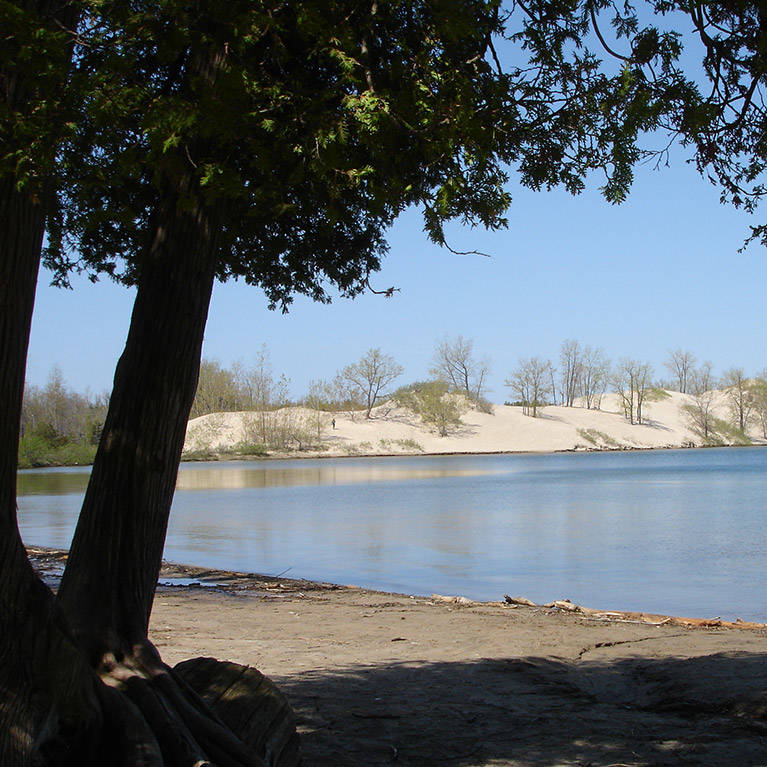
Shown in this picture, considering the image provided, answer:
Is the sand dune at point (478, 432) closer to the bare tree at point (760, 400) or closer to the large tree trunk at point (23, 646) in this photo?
the bare tree at point (760, 400)

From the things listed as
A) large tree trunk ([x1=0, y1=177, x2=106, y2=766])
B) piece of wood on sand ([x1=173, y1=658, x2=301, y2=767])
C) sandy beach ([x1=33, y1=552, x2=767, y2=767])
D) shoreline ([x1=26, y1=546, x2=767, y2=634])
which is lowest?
shoreline ([x1=26, y1=546, x2=767, y2=634])

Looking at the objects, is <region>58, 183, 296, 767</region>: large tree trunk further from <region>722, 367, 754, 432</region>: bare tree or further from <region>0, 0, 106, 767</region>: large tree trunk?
<region>722, 367, 754, 432</region>: bare tree

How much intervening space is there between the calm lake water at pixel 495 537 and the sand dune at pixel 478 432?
133 ft

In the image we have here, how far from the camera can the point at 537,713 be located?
192 inches

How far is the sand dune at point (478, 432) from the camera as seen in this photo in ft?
253

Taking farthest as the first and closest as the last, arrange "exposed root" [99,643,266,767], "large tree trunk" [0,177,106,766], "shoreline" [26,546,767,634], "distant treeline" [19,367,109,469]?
"distant treeline" [19,367,109,469] → "shoreline" [26,546,767,634] → "exposed root" [99,643,266,767] → "large tree trunk" [0,177,106,766]

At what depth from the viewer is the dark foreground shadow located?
4.09m

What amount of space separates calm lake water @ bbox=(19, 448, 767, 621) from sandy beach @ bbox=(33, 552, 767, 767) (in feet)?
10.0

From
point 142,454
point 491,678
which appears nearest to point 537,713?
point 491,678

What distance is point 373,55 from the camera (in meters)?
4.35

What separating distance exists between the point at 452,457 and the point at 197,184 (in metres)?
72.5

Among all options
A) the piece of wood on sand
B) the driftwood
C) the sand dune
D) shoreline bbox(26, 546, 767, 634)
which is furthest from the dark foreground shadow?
the sand dune

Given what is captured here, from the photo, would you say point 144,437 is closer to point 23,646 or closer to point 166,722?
point 23,646

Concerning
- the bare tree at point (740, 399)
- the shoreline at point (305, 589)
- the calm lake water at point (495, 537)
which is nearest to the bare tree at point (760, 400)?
the bare tree at point (740, 399)
